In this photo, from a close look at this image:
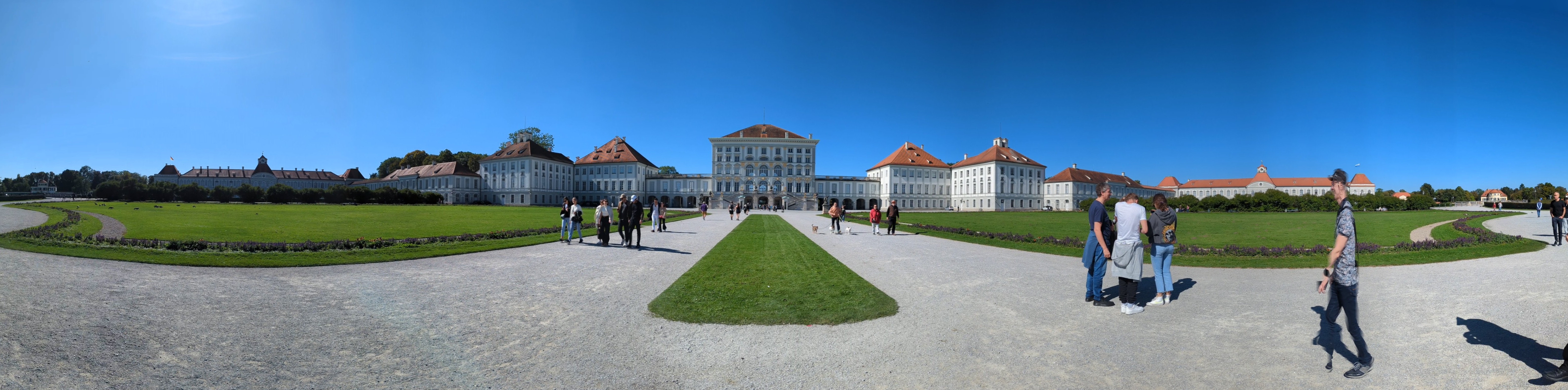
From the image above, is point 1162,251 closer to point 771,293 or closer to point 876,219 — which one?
point 771,293

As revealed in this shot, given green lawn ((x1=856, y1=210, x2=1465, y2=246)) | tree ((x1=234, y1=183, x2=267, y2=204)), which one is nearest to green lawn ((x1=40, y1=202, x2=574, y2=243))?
tree ((x1=234, y1=183, x2=267, y2=204))

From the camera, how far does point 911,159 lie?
96688mm

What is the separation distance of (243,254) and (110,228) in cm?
1447

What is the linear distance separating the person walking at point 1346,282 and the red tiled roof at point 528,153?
9974 cm

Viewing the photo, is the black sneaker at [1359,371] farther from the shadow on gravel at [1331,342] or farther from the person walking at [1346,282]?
the shadow on gravel at [1331,342]

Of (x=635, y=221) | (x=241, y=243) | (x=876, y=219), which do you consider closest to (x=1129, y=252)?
(x=635, y=221)

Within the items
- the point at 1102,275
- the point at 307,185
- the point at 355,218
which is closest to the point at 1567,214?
the point at 1102,275

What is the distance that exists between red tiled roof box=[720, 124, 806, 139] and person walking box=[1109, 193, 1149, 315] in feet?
278

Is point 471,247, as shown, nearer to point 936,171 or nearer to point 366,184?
point 936,171

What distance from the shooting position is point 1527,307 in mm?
6711

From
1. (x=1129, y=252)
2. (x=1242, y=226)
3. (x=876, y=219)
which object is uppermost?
(x=1129, y=252)

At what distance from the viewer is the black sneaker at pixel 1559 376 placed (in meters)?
4.18

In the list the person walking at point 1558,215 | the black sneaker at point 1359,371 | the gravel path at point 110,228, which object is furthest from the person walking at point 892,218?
the gravel path at point 110,228

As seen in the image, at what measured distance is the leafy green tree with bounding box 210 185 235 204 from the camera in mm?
72375
